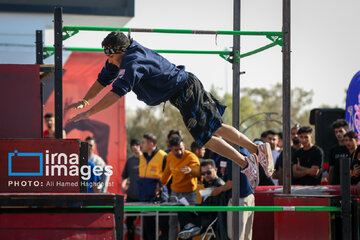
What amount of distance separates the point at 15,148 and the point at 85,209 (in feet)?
3.20

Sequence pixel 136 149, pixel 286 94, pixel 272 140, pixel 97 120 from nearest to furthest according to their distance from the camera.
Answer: pixel 286 94 → pixel 272 140 → pixel 136 149 → pixel 97 120

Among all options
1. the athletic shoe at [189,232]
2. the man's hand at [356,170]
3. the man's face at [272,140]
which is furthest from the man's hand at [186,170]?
the man's hand at [356,170]

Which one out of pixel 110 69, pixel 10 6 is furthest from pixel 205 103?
pixel 10 6

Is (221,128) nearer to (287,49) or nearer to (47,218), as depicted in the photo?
(287,49)

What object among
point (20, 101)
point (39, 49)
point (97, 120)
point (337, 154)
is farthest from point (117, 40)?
point (97, 120)

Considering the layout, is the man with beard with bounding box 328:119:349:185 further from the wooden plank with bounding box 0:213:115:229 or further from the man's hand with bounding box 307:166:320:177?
the wooden plank with bounding box 0:213:115:229

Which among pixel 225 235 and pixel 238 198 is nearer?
pixel 238 198

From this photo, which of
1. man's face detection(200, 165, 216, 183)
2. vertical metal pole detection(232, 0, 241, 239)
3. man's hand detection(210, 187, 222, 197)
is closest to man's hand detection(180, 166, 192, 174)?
man's face detection(200, 165, 216, 183)

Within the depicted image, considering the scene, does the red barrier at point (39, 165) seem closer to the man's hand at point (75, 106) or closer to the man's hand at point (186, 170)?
the man's hand at point (75, 106)

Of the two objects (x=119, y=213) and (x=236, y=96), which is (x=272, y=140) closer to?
(x=236, y=96)

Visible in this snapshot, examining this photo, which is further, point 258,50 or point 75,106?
point 258,50

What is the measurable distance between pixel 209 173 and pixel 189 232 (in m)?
0.85

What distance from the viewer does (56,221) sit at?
4082mm

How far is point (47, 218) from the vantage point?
4.09 metres
